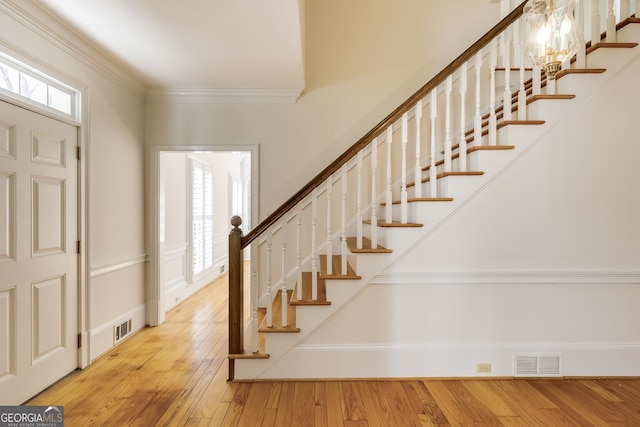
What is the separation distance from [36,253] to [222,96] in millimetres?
2216

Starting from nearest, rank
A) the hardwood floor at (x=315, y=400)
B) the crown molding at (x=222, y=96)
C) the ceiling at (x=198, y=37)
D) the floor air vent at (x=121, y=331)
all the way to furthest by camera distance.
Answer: the hardwood floor at (x=315, y=400) → the ceiling at (x=198, y=37) → the floor air vent at (x=121, y=331) → the crown molding at (x=222, y=96)

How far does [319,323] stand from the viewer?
2619mm

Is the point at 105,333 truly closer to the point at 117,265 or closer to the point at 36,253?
the point at 117,265

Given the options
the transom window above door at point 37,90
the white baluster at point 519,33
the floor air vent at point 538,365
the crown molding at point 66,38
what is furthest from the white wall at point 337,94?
the floor air vent at point 538,365

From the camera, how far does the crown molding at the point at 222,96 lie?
369 centimetres

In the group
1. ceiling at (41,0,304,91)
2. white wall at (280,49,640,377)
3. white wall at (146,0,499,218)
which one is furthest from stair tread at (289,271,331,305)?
ceiling at (41,0,304,91)

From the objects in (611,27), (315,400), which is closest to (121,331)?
(315,400)

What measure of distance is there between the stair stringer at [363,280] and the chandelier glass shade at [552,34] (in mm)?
1194

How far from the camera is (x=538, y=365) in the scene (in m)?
2.63

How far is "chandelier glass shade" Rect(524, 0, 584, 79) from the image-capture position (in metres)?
1.46

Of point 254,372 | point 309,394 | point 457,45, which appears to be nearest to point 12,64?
point 254,372

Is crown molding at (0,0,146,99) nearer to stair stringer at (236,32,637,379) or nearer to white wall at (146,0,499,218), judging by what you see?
white wall at (146,0,499,218)

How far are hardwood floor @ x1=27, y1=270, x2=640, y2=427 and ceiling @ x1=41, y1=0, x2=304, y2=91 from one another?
256 centimetres

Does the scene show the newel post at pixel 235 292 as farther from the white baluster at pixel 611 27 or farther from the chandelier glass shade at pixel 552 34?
the white baluster at pixel 611 27
